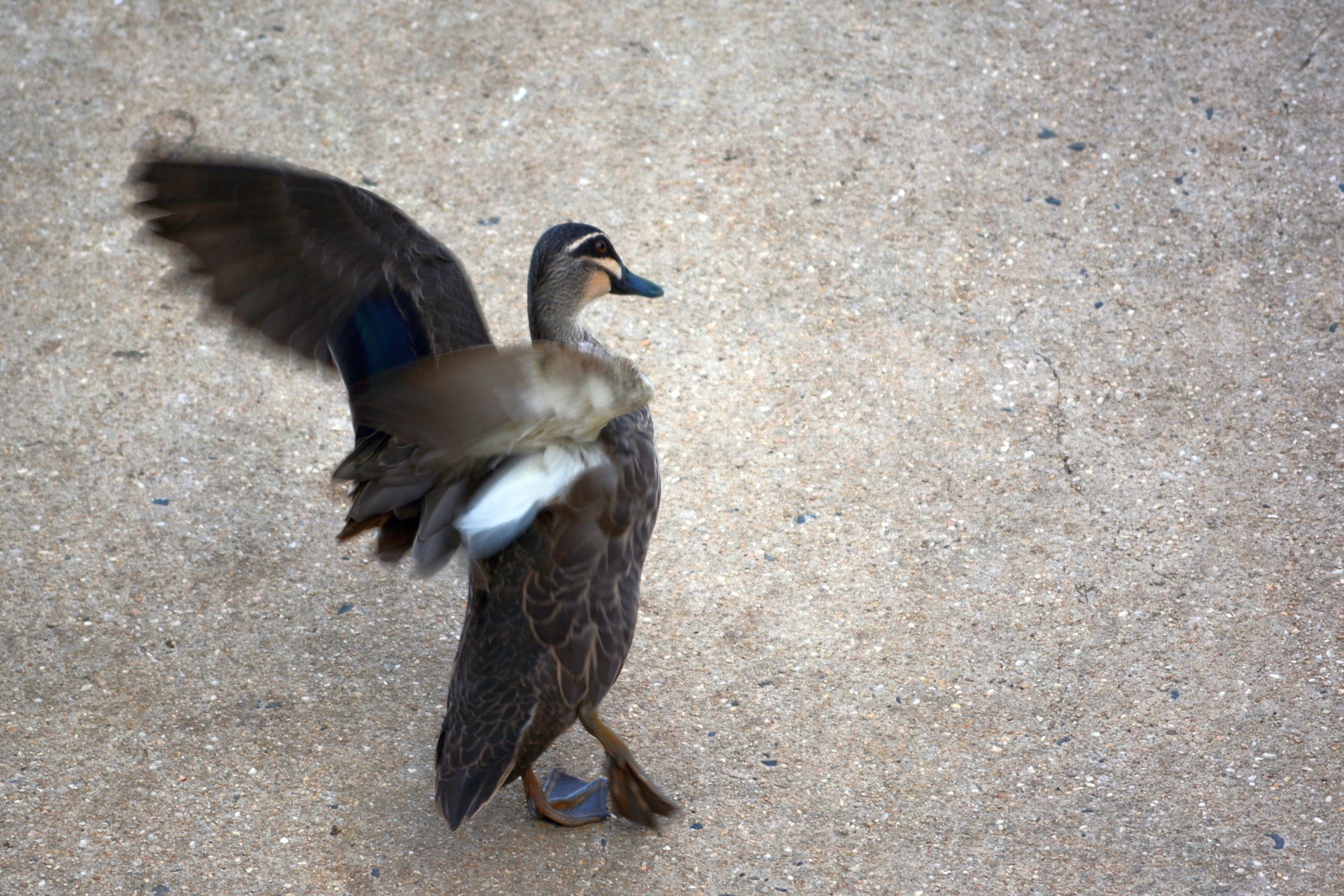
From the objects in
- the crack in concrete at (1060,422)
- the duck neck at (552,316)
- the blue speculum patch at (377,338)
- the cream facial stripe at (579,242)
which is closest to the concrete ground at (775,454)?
the crack in concrete at (1060,422)

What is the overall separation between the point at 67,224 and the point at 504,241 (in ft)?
6.19

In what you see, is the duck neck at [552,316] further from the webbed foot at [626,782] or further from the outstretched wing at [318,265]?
the webbed foot at [626,782]

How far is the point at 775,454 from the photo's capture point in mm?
4496

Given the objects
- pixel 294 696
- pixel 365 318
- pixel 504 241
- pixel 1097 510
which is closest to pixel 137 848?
pixel 294 696

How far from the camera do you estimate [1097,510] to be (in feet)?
13.9

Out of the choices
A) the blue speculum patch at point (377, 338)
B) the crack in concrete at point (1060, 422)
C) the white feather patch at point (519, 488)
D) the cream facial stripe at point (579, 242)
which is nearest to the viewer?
the white feather patch at point (519, 488)

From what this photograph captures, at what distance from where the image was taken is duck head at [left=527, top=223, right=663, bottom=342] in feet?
11.6

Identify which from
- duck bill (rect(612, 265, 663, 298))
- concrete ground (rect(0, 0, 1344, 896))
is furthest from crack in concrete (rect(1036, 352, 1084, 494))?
duck bill (rect(612, 265, 663, 298))

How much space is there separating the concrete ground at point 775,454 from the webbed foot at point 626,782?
9 cm

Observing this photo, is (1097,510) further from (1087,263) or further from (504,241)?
(504,241)

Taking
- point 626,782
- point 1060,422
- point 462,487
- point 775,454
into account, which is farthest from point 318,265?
point 1060,422

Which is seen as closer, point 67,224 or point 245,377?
point 245,377

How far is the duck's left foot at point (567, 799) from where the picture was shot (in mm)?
3348

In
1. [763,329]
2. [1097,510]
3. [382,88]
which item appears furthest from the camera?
[382,88]
